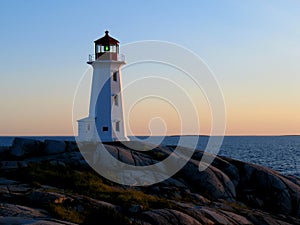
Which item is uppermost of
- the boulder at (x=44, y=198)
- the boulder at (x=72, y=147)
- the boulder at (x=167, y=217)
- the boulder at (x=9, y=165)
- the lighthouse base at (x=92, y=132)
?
the lighthouse base at (x=92, y=132)

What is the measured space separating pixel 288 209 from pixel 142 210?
1366 centimetres

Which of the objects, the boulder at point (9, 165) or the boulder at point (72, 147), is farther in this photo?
the boulder at point (72, 147)

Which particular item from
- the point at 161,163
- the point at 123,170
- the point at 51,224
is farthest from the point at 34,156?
the point at 51,224

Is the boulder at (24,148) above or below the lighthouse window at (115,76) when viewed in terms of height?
below

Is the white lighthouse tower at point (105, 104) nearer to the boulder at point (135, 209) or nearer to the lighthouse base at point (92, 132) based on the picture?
the lighthouse base at point (92, 132)

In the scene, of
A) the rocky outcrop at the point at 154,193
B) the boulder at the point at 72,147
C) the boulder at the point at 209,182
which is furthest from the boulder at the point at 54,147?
the boulder at the point at 209,182

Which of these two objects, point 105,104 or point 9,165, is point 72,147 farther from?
point 105,104

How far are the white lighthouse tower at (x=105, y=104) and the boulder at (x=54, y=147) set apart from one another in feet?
23.1

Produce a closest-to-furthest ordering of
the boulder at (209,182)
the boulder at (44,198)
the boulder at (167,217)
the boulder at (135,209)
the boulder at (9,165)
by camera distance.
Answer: the boulder at (44,198) → the boulder at (167,217) → the boulder at (135,209) → the boulder at (9,165) → the boulder at (209,182)

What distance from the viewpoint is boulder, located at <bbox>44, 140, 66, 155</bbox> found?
104ft

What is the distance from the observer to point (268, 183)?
30859mm

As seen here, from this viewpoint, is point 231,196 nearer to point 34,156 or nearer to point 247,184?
point 247,184

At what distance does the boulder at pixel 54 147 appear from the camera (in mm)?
31755

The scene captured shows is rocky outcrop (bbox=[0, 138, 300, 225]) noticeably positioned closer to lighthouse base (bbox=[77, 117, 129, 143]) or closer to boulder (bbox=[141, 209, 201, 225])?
boulder (bbox=[141, 209, 201, 225])
